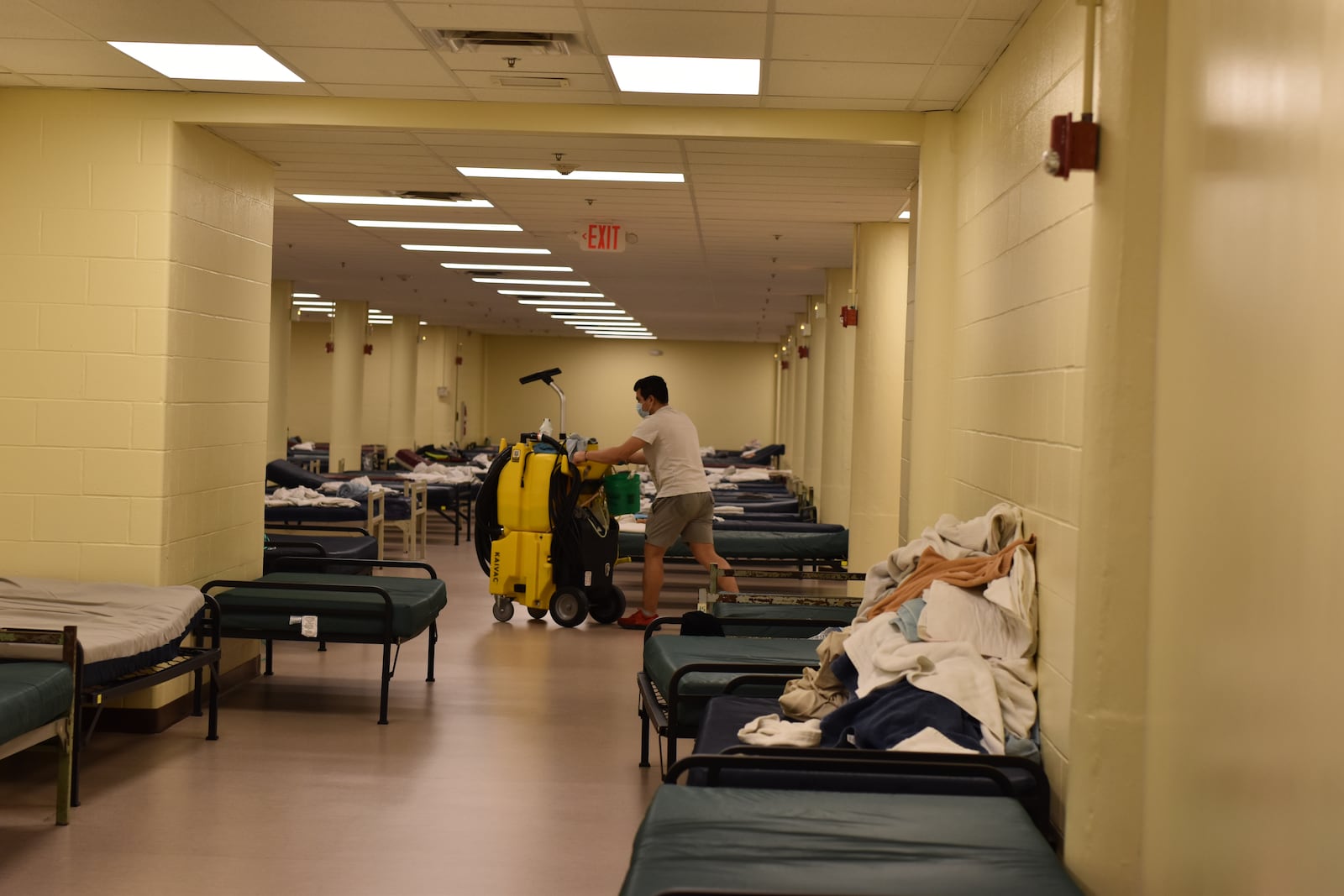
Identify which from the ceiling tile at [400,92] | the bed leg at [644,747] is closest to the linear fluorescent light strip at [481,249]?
the ceiling tile at [400,92]

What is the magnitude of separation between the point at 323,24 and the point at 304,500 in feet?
24.5

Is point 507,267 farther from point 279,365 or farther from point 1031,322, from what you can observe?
point 1031,322

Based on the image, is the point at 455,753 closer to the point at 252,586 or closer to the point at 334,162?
the point at 252,586

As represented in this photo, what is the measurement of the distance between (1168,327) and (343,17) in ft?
10.6

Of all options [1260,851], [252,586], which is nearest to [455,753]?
[252,586]

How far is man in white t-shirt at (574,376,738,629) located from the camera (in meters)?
8.55

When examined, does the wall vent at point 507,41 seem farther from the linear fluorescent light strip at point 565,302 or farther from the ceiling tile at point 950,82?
the linear fluorescent light strip at point 565,302

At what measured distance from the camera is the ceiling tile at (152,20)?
4.56 m

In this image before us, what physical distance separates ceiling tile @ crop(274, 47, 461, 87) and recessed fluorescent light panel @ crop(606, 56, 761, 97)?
0.78 meters

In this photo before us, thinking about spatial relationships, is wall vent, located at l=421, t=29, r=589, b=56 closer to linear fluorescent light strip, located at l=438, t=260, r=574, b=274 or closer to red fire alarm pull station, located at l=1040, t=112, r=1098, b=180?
red fire alarm pull station, located at l=1040, t=112, r=1098, b=180

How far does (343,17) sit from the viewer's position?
4621mm

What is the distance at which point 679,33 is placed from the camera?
4695 mm

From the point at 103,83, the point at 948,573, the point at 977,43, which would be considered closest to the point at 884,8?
the point at 977,43

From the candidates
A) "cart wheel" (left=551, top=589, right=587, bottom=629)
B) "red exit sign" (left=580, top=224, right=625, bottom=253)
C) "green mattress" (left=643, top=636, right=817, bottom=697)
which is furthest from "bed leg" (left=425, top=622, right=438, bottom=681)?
"red exit sign" (left=580, top=224, right=625, bottom=253)
